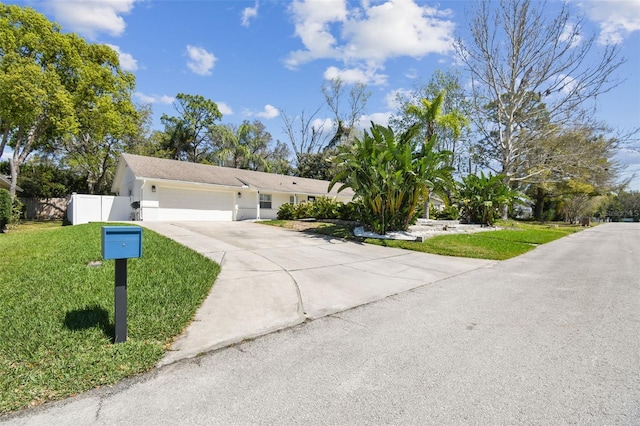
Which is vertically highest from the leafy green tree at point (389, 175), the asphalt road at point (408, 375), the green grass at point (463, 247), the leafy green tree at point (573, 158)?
the leafy green tree at point (573, 158)

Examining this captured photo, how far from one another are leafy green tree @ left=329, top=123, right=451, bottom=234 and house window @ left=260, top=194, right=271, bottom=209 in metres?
11.9

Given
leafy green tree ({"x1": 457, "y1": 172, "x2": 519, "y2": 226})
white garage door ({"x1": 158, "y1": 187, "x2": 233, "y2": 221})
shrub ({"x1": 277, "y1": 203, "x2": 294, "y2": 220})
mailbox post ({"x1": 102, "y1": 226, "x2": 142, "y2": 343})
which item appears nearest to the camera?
mailbox post ({"x1": 102, "y1": 226, "x2": 142, "y2": 343})

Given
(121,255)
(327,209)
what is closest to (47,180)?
(327,209)

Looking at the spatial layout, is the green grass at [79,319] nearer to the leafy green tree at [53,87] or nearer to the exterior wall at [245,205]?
the exterior wall at [245,205]

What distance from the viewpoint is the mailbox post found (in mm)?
3029

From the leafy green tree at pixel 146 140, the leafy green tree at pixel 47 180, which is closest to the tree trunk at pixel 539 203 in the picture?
the leafy green tree at pixel 146 140

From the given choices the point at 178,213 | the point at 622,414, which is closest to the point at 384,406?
the point at 622,414

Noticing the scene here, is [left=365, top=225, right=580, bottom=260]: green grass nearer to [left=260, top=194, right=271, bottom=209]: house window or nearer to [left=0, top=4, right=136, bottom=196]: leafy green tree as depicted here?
[left=260, top=194, right=271, bottom=209]: house window

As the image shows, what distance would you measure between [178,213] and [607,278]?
60.5ft

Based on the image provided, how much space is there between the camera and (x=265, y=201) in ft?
74.9

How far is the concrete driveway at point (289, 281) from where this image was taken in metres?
3.70

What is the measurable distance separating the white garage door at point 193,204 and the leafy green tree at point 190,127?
48.9 feet

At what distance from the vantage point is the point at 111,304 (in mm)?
3992

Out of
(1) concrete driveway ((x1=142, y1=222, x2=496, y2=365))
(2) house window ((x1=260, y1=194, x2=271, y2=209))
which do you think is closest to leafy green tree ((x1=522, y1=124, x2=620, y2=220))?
(2) house window ((x1=260, y1=194, x2=271, y2=209))
